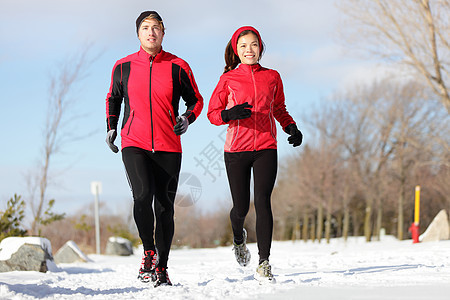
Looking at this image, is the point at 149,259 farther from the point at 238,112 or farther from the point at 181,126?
the point at 238,112

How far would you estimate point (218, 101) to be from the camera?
16.0 ft

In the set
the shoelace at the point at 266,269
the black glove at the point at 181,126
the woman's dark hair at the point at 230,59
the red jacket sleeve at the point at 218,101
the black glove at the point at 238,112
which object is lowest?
the shoelace at the point at 266,269

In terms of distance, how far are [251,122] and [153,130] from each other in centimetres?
89

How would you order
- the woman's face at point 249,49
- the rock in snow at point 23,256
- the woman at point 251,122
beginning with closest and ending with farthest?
the woman at point 251,122, the woman's face at point 249,49, the rock in snow at point 23,256

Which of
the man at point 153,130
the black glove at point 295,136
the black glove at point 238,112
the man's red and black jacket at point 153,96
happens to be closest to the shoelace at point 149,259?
the man at point 153,130

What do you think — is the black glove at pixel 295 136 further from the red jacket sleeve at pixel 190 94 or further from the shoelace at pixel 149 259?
the shoelace at pixel 149 259

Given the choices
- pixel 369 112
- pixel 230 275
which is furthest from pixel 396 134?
pixel 230 275

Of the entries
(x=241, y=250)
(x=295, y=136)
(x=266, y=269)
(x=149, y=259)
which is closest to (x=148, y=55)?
(x=295, y=136)

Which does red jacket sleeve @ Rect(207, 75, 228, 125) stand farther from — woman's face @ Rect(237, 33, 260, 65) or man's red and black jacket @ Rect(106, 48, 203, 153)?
woman's face @ Rect(237, 33, 260, 65)

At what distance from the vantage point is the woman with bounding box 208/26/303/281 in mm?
4621

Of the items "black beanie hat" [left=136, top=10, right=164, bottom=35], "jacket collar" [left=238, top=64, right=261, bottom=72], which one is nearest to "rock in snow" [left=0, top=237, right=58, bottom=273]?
"black beanie hat" [left=136, top=10, right=164, bottom=35]

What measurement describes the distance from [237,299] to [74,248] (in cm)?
933

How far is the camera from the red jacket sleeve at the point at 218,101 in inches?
191

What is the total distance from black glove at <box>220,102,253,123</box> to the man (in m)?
0.31
